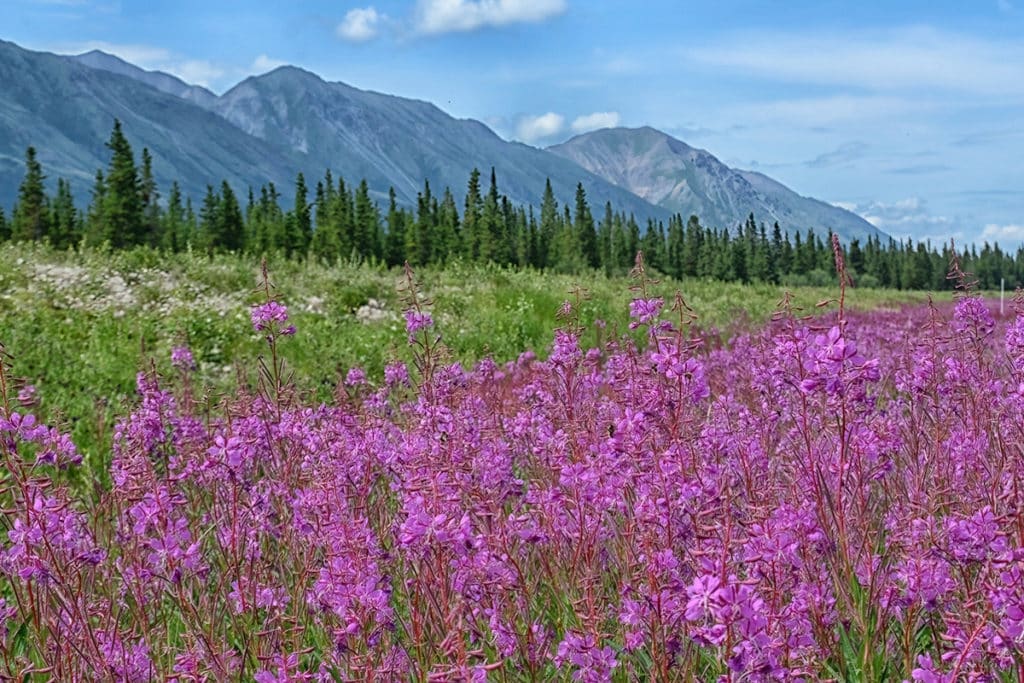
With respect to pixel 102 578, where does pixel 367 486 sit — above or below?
above

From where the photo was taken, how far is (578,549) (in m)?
2.67

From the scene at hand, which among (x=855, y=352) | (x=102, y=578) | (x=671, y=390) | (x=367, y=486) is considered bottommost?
(x=102, y=578)

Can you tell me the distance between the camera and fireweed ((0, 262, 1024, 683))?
2.02m

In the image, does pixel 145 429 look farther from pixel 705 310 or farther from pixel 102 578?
pixel 705 310

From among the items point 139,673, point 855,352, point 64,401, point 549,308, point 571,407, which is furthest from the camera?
point 549,308

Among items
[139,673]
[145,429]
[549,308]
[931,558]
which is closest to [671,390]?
[931,558]

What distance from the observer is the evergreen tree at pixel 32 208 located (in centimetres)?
4956

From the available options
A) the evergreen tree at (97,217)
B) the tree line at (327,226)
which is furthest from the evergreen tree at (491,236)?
the evergreen tree at (97,217)

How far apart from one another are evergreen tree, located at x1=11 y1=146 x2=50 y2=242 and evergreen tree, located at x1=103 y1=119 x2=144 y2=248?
6.87 m

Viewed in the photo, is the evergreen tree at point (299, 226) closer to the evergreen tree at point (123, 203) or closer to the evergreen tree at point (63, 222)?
the evergreen tree at point (123, 203)

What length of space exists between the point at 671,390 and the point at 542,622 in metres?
0.90

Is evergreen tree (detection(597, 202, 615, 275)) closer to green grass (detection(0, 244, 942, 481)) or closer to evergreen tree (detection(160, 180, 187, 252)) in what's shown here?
evergreen tree (detection(160, 180, 187, 252))

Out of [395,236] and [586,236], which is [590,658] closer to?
[395,236]

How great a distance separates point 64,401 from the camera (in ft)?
26.9
